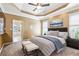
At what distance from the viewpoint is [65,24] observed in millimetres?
1550

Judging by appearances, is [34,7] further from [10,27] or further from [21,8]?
[10,27]

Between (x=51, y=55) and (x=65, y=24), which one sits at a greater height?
(x=65, y=24)

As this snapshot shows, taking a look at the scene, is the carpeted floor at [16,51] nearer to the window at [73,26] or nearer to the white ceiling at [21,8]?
the window at [73,26]

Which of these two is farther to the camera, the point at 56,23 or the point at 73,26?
the point at 56,23

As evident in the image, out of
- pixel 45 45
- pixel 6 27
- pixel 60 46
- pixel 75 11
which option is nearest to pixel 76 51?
pixel 60 46

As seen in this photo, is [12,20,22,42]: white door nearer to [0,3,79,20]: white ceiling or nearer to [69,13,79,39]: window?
[0,3,79,20]: white ceiling

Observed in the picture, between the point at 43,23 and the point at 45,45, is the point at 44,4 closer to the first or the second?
the point at 43,23

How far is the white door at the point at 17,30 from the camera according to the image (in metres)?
1.49

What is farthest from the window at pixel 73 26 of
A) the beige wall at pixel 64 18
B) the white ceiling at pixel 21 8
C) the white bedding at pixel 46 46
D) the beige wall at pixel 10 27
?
the beige wall at pixel 10 27

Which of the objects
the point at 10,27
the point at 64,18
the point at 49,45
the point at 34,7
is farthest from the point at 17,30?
the point at 64,18

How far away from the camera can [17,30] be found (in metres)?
1.53

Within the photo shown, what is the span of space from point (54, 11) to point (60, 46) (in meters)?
0.64

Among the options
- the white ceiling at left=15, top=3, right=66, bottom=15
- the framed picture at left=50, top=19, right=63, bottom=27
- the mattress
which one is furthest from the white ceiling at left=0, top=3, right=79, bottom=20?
the mattress

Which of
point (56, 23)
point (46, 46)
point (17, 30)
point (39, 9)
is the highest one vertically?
point (39, 9)
